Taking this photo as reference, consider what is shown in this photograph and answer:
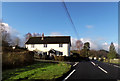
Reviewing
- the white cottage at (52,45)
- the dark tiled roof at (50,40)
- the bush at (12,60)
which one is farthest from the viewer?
the dark tiled roof at (50,40)

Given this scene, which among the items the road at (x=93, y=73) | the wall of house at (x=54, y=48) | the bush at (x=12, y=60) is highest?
the wall of house at (x=54, y=48)

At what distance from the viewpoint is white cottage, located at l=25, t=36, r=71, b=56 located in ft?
131

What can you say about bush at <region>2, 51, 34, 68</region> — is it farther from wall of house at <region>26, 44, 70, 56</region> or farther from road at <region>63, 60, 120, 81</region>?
wall of house at <region>26, 44, 70, 56</region>

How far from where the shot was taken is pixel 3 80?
719 cm

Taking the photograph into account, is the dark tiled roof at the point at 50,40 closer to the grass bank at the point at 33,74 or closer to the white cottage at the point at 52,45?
the white cottage at the point at 52,45

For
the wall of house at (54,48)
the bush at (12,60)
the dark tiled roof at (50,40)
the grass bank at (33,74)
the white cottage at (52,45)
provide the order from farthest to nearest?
1. the dark tiled roof at (50,40)
2. the white cottage at (52,45)
3. the wall of house at (54,48)
4. the bush at (12,60)
5. the grass bank at (33,74)

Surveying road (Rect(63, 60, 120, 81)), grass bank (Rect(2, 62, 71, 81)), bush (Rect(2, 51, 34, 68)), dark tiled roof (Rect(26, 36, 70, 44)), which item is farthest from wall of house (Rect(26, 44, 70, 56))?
grass bank (Rect(2, 62, 71, 81))

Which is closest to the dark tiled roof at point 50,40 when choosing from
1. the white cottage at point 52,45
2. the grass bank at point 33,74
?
the white cottage at point 52,45

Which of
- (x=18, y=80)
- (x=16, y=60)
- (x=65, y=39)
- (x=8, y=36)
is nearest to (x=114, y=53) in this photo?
(x=65, y=39)

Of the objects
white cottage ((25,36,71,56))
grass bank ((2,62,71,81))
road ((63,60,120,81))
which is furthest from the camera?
white cottage ((25,36,71,56))

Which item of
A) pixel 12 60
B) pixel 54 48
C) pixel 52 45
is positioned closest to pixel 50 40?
pixel 52 45

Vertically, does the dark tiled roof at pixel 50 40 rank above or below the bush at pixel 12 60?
above

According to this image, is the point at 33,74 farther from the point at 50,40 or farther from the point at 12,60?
Answer: the point at 50,40

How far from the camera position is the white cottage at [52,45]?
3994cm
